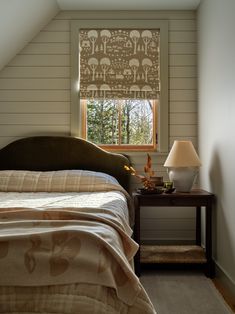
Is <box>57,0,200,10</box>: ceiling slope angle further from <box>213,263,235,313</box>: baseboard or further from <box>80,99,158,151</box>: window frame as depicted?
<box>213,263,235,313</box>: baseboard

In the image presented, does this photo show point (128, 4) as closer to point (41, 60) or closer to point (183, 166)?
point (41, 60)

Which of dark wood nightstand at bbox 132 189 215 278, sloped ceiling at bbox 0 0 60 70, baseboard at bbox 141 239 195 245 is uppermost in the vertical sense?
sloped ceiling at bbox 0 0 60 70

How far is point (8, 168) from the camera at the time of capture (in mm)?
3439

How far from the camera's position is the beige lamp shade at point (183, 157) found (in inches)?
121

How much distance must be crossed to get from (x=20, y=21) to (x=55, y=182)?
145 cm

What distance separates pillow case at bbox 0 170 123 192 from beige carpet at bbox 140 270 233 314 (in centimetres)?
79

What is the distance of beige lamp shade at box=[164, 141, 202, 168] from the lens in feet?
10.1

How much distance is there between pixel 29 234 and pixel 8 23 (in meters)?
2.38

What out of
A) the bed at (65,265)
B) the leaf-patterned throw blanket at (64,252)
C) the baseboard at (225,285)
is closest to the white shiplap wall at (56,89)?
the baseboard at (225,285)

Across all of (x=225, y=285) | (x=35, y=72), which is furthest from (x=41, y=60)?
(x=225, y=285)

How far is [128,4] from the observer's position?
3.45m

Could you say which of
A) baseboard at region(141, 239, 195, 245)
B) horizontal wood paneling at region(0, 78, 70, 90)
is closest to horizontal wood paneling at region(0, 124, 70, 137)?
horizontal wood paneling at region(0, 78, 70, 90)

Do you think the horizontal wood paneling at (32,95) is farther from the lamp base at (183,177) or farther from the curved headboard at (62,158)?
the lamp base at (183,177)

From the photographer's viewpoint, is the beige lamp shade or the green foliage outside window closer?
the beige lamp shade
